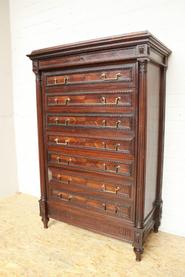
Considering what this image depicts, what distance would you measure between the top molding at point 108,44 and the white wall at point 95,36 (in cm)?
27

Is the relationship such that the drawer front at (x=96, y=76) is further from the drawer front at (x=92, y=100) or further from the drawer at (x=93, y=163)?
the drawer at (x=93, y=163)

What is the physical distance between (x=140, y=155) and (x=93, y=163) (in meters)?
0.40

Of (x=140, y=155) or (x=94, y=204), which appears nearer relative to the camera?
(x=140, y=155)

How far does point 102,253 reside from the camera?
1812 millimetres

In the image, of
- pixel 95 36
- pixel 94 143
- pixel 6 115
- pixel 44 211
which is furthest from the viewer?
pixel 6 115

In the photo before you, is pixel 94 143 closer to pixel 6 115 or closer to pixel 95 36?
pixel 95 36

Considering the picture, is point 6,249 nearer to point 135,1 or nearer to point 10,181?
point 10,181

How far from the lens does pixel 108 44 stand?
5.16ft

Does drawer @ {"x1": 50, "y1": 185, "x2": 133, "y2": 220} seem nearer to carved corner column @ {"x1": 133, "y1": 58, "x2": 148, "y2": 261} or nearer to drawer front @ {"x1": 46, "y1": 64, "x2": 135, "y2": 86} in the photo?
carved corner column @ {"x1": 133, "y1": 58, "x2": 148, "y2": 261}

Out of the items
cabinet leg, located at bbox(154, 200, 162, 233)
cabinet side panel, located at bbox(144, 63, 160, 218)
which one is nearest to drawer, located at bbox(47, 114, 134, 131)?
cabinet side panel, located at bbox(144, 63, 160, 218)

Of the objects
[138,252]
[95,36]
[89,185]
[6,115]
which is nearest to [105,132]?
[89,185]

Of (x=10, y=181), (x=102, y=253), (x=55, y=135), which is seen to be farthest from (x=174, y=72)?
(x=10, y=181)

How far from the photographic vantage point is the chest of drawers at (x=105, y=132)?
5.19 ft

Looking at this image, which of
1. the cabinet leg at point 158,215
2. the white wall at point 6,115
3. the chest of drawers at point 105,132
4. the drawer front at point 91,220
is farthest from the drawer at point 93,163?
the white wall at point 6,115
